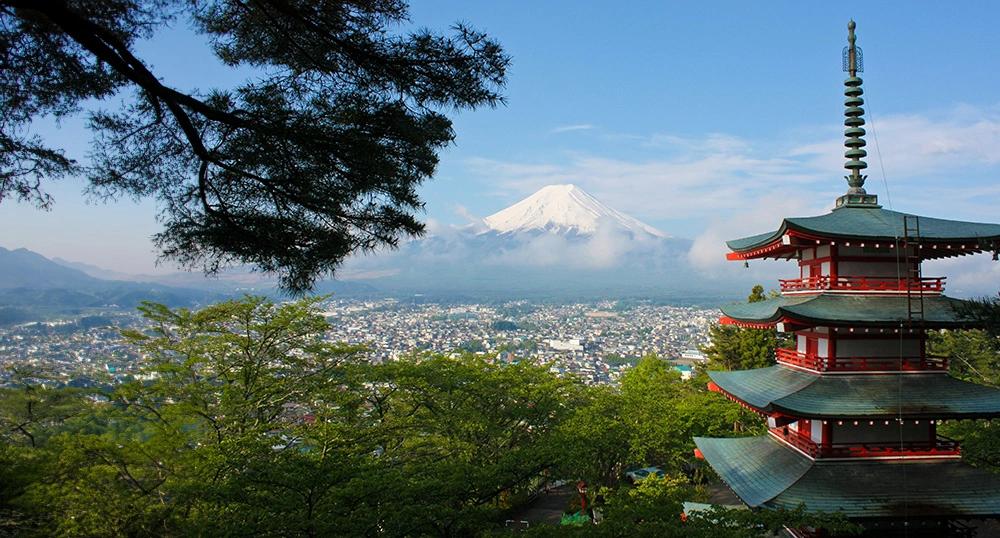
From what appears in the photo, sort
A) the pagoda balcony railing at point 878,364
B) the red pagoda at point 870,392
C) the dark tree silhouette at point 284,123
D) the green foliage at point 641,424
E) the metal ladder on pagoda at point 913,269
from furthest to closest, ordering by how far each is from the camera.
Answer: the green foliage at point 641,424
the pagoda balcony railing at point 878,364
the metal ladder on pagoda at point 913,269
the red pagoda at point 870,392
the dark tree silhouette at point 284,123

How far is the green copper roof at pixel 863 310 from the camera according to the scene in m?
8.10

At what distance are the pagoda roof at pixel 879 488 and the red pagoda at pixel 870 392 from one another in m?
0.02

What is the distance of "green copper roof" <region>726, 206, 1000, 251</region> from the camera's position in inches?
326

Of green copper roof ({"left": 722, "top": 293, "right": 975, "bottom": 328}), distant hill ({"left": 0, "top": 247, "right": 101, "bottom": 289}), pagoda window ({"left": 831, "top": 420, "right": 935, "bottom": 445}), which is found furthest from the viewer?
distant hill ({"left": 0, "top": 247, "right": 101, "bottom": 289})

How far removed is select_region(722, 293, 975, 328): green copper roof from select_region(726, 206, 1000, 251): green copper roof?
964 millimetres

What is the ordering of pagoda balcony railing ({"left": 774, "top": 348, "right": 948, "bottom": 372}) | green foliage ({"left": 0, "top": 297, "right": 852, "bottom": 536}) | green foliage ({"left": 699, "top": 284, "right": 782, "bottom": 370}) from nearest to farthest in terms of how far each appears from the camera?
green foliage ({"left": 0, "top": 297, "right": 852, "bottom": 536}) → pagoda balcony railing ({"left": 774, "top": 348, "right": 948, "bottom": 372}) → green foliage ({"left": 699, "top": 284, "right": 782, "bottom": 370})

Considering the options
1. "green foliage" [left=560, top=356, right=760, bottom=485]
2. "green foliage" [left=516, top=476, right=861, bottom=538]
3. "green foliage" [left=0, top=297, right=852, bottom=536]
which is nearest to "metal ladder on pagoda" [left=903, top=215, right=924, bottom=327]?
"green foliage" [left=516, top=476, right=861, bottom=538]

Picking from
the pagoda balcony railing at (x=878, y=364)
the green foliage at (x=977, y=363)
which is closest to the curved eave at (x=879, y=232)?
the green foliage at (x=977, y=363)

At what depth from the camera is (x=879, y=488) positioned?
7.77 meters

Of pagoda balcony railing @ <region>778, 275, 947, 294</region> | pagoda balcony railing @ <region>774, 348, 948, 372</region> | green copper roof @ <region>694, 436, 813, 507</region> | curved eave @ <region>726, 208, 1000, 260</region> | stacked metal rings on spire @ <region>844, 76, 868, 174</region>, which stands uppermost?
stacked metal rings on spire @ <region>844, 76, 868, 174</region>

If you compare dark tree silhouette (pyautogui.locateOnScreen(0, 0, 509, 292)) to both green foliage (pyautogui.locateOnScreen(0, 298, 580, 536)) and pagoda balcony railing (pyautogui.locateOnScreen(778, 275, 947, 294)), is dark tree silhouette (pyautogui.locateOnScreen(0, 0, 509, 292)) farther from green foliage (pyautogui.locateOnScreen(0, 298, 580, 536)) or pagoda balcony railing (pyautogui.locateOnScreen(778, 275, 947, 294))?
pagoda balcony railing (pyautogui.locateOnScreen(778, 275, 947, 294))

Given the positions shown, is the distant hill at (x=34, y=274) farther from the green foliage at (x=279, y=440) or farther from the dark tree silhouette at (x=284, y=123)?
the dark tree silhouette at (x=284, y=123)

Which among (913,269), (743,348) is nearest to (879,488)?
(913,269)

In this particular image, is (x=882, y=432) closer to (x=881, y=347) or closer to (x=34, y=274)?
(x=881, y=347)
